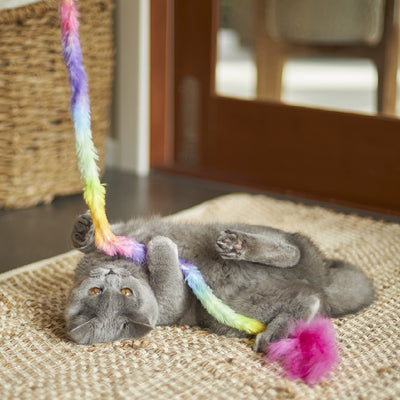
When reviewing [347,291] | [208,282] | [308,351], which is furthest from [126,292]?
[347,291]

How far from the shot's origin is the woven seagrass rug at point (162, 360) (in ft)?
3.61

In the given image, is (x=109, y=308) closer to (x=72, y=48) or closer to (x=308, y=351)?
(x=308, y=351)

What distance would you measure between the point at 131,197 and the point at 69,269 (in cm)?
72

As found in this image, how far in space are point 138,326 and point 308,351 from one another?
0.99ft

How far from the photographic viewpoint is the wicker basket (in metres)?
2.01

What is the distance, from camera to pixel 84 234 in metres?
1.35

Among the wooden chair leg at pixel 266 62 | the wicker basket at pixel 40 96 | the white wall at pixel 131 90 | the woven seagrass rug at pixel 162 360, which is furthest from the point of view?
the white wall at pixel 131 90

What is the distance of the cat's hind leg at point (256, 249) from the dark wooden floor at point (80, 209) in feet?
2.06

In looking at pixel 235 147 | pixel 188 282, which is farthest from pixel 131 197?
pixel 188 282

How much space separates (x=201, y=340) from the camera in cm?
128

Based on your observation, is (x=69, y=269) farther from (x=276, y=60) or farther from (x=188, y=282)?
(x=276, y=60)

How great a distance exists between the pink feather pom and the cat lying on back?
2 cm

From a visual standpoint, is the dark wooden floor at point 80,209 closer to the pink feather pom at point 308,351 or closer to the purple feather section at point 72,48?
the purple feather section at point 72,48

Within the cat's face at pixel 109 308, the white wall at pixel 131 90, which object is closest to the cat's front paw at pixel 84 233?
the cat's face at pixel 109 308
